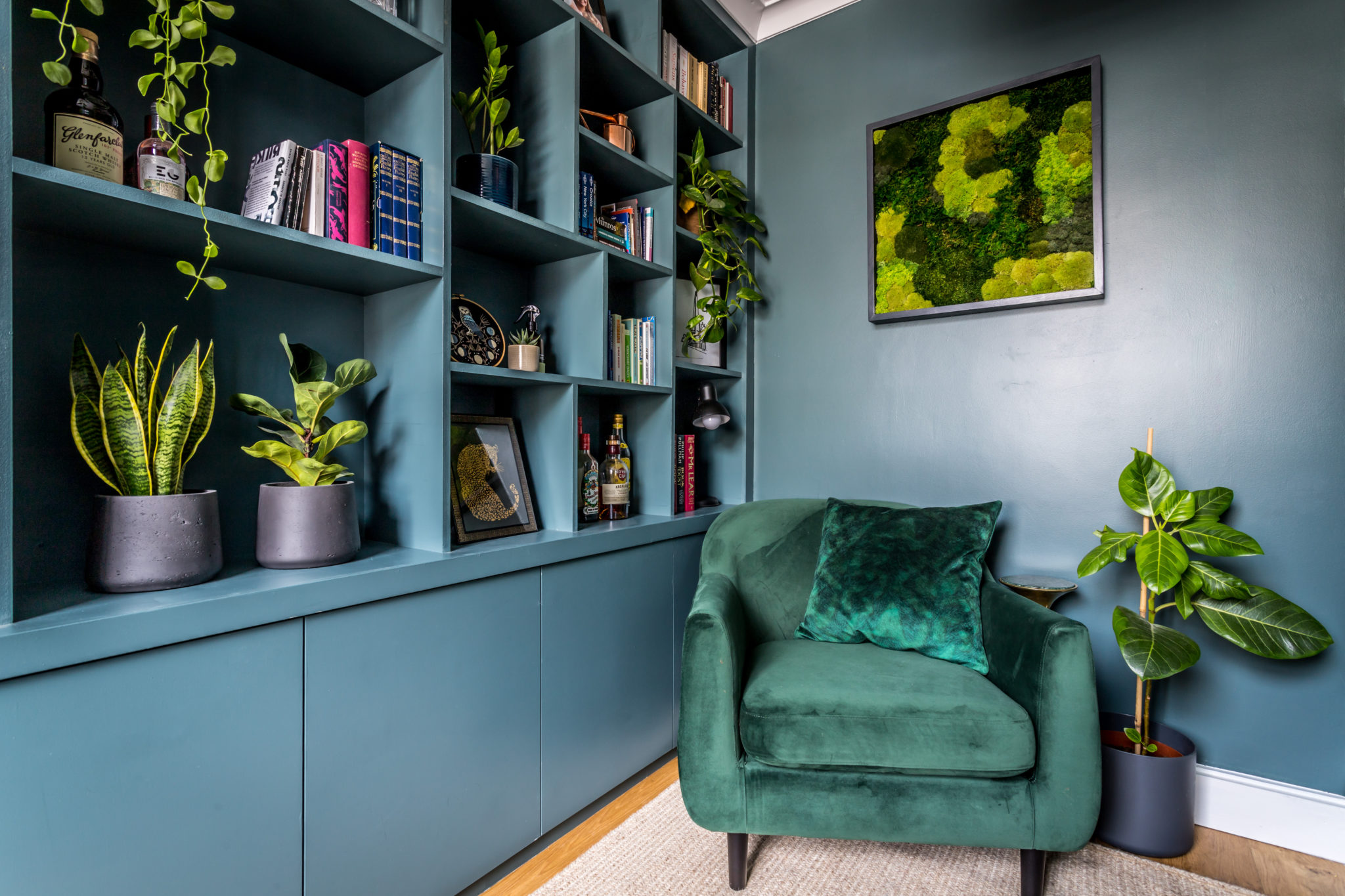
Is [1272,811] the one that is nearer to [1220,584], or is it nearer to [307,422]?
[1220,584]

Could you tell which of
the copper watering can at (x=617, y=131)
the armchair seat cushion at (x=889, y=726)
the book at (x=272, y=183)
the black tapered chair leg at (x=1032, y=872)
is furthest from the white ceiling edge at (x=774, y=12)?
the black tapered chair leg at (x=1032, y=872)

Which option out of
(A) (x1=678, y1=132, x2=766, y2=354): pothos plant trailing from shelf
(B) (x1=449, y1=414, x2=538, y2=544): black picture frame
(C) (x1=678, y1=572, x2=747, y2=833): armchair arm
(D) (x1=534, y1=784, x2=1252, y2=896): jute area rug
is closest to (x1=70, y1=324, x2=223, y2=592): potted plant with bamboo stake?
(B) (x1=449, y1=414, x2=538, y2=544): black picture frame

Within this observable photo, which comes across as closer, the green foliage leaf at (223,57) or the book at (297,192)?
the green foliage leaf at (223,57)

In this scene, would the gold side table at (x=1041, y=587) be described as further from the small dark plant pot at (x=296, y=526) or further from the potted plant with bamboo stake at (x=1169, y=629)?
the small dark plant pot at (x=296, y=526)

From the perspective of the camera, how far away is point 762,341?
2.52 metres

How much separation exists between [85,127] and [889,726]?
5.82 feet

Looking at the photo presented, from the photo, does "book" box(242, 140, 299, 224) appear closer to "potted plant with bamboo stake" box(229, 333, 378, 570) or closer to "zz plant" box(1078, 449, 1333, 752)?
"potted plant with bamboo stake" box(229, 333, 378, 570)

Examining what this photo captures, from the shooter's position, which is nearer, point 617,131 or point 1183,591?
point 1183,591

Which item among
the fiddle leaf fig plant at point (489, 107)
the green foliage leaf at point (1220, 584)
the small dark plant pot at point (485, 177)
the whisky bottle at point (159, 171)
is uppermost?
the fiddle leaf fig plant at point (489, 107)

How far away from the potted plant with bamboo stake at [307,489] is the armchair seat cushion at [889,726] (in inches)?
36.5

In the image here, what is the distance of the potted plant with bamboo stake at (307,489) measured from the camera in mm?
1200

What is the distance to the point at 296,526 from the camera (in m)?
1.20

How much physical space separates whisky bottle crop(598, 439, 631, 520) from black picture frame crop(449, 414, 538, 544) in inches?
11.5

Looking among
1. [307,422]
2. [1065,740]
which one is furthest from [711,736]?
[307,422]
